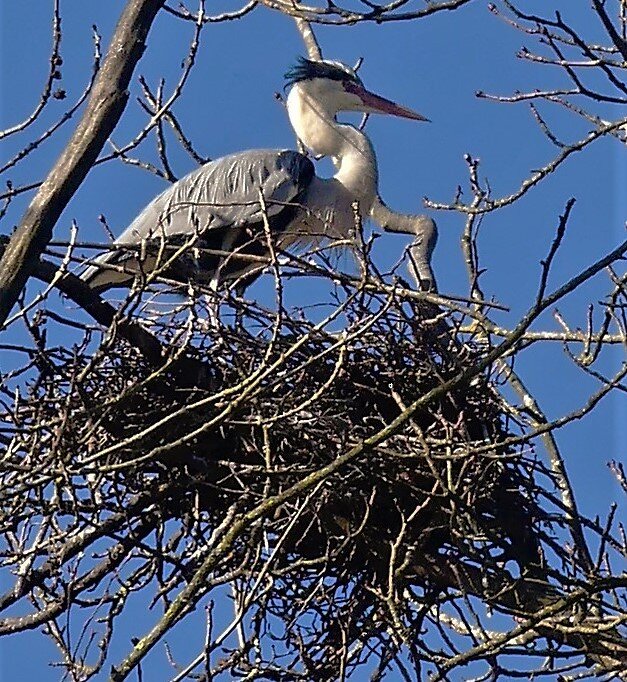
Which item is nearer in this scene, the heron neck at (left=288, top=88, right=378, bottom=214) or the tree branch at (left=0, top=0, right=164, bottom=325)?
the tree branch at (left=0, top=0, right=164, bottom=325)

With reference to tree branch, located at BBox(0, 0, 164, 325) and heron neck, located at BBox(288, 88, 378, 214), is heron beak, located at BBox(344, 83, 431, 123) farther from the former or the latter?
tree branch, located at BBox(0, 0, 164, 325)

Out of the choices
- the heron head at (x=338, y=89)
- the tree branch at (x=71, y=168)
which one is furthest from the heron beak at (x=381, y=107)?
the tree branch at (x=71, y=168)

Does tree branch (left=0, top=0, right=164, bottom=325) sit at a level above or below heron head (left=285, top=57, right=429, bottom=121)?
below

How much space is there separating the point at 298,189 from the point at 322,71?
0.88 meters

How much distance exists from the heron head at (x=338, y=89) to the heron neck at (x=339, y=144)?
0.08 m

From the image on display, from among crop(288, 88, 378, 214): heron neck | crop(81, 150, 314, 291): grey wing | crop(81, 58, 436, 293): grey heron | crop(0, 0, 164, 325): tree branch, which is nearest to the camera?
crop(0, 0, 164, 325): tree branch

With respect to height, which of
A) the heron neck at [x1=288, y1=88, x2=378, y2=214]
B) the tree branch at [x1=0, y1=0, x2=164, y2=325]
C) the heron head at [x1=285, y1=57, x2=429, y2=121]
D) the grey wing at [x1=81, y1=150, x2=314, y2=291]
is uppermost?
the heron head at [x1=285, y1=57, x2=429, y2=121]

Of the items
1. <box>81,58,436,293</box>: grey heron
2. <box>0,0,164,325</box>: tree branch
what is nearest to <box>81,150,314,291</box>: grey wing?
<box>81,58,436,293</box>: grey heron

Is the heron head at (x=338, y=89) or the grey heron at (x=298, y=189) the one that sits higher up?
the heron head at (x=338, y=89)

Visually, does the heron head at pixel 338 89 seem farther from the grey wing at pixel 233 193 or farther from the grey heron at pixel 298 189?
the grey wing at pixel 233 193

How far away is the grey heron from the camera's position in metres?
5.39

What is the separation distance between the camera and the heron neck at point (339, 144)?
6184mm

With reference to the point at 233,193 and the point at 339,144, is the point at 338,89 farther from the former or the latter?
the point at 233,193

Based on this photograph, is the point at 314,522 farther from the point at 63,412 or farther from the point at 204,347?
the point at 63,412
